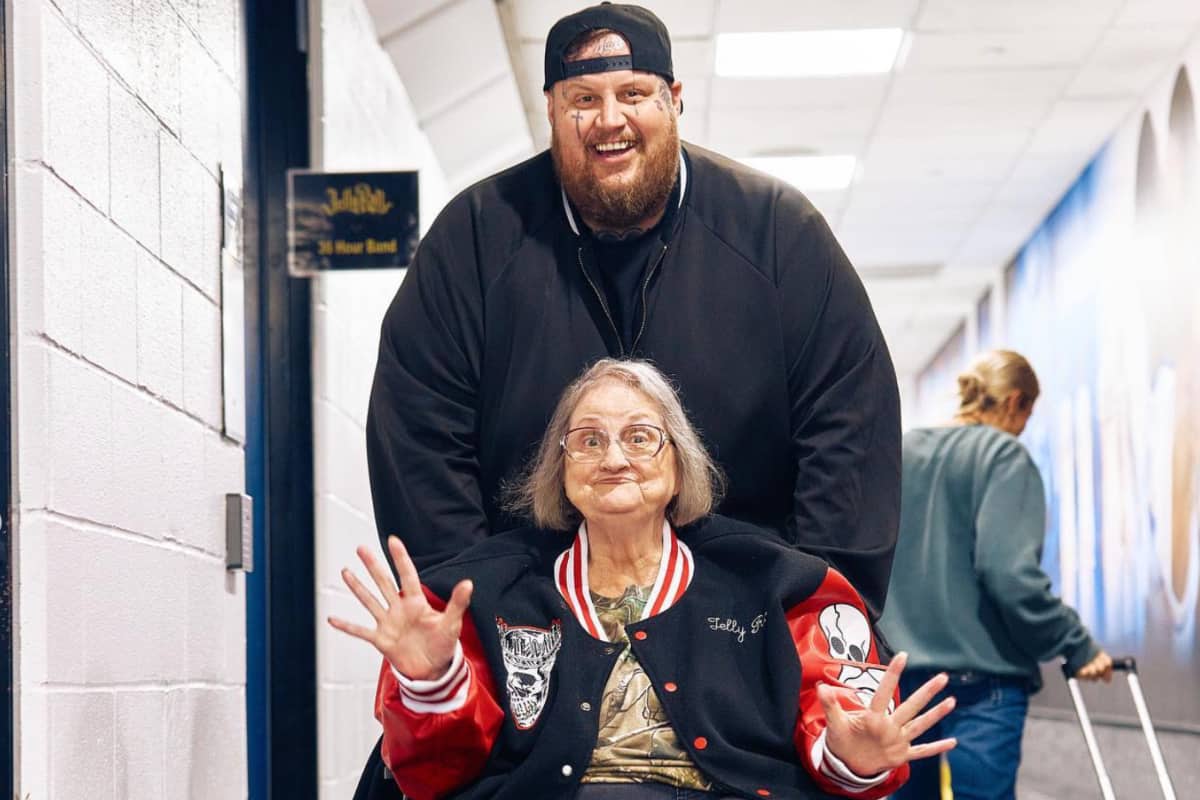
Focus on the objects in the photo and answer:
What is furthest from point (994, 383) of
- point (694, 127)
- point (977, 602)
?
point (694, 127)

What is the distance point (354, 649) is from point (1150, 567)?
381 cm

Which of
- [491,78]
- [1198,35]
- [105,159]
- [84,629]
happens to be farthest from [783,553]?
[1198,35]

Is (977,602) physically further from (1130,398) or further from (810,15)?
(1130,398)

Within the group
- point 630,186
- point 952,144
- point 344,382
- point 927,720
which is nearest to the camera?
point 927,720

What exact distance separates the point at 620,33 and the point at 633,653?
0.89 meters

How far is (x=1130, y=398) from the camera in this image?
23.9 feet

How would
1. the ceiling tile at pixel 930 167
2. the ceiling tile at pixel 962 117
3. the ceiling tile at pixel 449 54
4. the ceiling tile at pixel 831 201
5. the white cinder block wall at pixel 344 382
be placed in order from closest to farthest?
the white cinder block wall at pixel 344 382 → the ceiling tile at pixel 449 54 → the ceiling tile at pixel 962 117 → the ceiling tile at pixel 930 167 → the ceiling tile at pixel 831 201

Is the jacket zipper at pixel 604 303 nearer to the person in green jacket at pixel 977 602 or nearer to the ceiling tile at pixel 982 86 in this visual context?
the person in green jacket at pixel 977 602

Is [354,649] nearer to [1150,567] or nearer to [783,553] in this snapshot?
[783,553]

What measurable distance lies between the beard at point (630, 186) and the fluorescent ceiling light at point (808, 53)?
13.0 feet

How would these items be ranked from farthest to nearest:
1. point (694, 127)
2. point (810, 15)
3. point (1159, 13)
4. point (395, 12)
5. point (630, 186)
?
point (694, 127)
point (1159, 13)
point (810, 15)
point (395, 12)
point (630, 186)

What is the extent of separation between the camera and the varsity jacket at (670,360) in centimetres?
232

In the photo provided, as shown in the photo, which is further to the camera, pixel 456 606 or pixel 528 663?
pixel 528 663

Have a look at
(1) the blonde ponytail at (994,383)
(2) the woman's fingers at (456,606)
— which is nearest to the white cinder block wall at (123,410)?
(2) the woman's fingers at (456,606)
